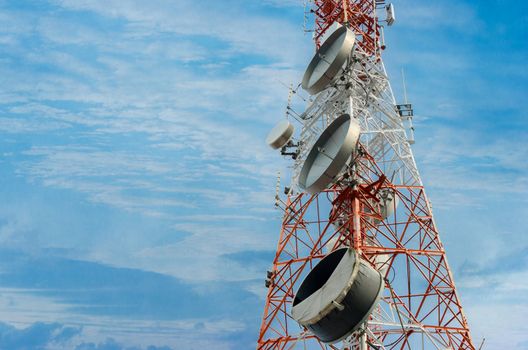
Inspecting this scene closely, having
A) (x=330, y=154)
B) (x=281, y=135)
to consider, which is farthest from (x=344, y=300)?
(x=281, y=135)

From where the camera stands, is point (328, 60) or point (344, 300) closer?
point (344, 300)

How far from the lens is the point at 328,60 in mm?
31516

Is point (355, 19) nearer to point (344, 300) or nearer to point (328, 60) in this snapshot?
point (328, 60)

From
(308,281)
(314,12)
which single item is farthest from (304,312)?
(314,12)

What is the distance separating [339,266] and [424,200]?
1055cm

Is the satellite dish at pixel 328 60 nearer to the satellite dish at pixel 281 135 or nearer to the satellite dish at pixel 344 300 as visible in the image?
the satellite dish at pixel 281 135

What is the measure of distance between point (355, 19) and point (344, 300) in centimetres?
2509

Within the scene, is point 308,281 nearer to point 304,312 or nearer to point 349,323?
point 304,312

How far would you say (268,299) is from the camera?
94.1 feet

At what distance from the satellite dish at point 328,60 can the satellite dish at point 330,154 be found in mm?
6219

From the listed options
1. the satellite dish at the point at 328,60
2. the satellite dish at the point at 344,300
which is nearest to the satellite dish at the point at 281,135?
the satellite dish at the point at 328,60

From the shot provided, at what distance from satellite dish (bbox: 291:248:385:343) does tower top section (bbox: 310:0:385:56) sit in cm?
2059

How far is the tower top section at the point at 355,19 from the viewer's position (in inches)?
1417

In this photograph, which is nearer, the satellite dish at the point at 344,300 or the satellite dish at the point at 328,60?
the satellite dish at the point at 344,300
